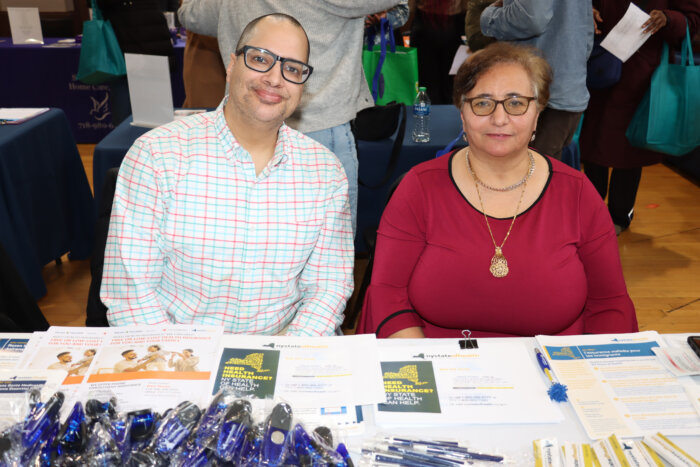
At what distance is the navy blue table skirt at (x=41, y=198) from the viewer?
275 centimetres

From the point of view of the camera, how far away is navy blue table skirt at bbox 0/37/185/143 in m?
5.19

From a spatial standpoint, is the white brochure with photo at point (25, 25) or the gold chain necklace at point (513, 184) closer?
the gold chain necklace at point (513, 184)

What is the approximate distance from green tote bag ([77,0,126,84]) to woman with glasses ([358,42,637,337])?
2782 mm

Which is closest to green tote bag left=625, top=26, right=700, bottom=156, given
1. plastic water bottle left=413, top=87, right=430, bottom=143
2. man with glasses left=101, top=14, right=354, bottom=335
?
plastic water bottle left=413, top=87, right=430, bottom=143

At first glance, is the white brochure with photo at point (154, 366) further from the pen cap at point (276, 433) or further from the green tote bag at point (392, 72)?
the green tote bag at point (392, 72)

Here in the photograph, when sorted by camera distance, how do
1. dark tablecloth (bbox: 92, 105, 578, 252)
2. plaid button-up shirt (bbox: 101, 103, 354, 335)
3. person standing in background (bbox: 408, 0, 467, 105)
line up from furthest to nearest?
person standing in background (bbox: 408, 0, 467, 105)
dark tablecloth (bbox: 92, 105, 578, 252)
plaid button-up shirt (bbox: 101, 103, 354, 335)

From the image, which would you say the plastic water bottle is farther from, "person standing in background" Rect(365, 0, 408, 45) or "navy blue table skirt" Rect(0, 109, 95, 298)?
"navy blue table skirt" Rect(0, 109, 95, 298)

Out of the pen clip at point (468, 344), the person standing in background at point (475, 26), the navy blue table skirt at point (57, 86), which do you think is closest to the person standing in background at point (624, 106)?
the person standing in background at point (475, 26)

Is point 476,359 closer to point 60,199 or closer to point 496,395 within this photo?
point 496,395

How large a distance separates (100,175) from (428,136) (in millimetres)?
1622

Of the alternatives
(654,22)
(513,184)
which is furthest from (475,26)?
(513,184)

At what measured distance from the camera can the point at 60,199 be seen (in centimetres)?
317

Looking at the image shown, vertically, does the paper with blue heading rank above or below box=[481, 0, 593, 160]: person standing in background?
below

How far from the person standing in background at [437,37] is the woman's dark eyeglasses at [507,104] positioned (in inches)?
124
